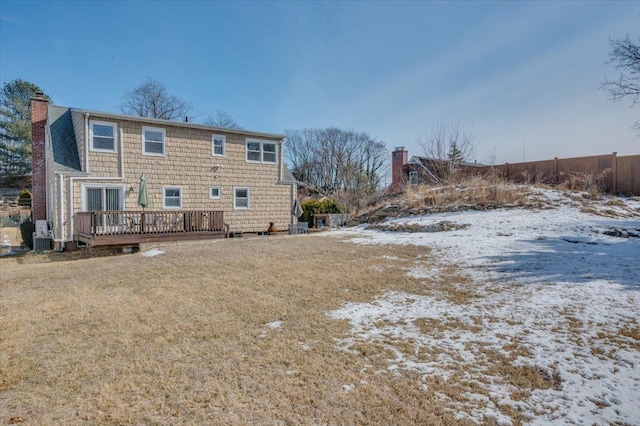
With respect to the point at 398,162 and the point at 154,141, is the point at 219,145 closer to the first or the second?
→ the point at 154,141

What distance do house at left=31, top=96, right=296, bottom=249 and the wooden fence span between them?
1246cm

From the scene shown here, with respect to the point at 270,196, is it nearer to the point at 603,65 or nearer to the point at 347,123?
the point at 603,65

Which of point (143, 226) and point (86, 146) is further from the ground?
point (86, 146)

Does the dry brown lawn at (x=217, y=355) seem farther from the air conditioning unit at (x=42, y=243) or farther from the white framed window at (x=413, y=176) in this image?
the white framed window at (x=413, y=176)

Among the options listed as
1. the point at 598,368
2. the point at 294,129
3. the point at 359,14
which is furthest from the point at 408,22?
Result: the point at 294,129

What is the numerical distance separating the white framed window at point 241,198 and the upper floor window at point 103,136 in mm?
5649

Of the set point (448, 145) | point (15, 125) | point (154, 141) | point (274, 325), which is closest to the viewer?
point (274, 325)

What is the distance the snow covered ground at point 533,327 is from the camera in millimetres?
2568

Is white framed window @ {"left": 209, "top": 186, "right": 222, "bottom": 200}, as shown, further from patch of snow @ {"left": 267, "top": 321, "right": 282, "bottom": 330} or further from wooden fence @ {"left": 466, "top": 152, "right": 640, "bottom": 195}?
wooden fence @ {"left": 466, "top": 152, "right": 640, "bottom": 195}

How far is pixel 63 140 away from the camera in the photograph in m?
13.8

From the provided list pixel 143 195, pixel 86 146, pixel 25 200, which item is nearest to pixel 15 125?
pixel 25 200

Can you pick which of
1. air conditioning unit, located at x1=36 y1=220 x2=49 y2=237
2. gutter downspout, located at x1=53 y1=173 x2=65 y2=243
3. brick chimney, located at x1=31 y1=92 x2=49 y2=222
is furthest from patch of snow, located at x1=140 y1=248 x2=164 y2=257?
brick chimney, located at x1=31 y1=92 x2=49 y2=222

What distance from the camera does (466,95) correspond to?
60.7 feet

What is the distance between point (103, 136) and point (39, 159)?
4672 mm
